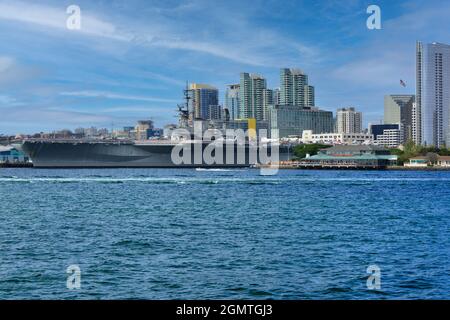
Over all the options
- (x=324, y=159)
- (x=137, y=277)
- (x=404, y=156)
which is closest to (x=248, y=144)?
(x=324, y=159)

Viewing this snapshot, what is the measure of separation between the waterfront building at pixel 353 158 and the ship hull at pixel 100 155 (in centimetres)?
2246

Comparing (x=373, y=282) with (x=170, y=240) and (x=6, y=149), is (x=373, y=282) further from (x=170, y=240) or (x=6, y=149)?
(x=6, y=149)

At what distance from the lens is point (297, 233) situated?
19.1 metres

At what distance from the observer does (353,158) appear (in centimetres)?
9338

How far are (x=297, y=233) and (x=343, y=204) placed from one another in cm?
1133

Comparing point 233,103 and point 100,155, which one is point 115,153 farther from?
point 233,103

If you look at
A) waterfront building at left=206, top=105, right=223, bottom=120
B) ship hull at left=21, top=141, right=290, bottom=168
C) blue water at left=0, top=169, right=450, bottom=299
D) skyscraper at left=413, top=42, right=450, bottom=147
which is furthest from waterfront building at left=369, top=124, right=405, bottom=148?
blue water at left=0, top=169, right=450, bottom=299

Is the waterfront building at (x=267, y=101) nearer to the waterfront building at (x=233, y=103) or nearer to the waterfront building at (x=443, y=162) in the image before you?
the waterfront building at (x=233, y=103)

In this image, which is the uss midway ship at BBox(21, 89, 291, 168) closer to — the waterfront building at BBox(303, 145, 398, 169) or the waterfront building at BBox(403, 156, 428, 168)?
the waterfront building at BBox(303, 145, 398, 169)

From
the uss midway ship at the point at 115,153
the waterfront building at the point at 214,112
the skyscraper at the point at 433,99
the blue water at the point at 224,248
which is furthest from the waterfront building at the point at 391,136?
the blue water at the point at 224,248

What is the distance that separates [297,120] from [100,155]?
3481 inches

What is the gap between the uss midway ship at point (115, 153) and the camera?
262 feet

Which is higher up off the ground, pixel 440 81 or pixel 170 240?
pixel 440 81

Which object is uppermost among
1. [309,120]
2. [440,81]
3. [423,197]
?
[440,81]
